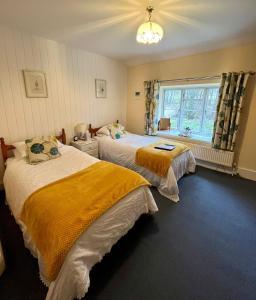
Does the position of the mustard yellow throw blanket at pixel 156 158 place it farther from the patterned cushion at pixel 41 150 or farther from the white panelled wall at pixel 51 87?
the white panelled wall at pixel 51 87

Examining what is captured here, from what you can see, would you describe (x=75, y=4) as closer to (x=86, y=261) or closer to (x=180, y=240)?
(x=86, y=261)

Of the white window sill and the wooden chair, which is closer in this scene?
the white window sill

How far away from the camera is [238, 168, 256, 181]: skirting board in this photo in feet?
10.2

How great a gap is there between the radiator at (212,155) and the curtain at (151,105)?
108 centimetres

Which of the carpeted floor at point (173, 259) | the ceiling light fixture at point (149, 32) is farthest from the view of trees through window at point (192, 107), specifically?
the ceiling light fixture at point (149, 32)

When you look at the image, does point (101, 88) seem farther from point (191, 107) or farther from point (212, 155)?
point (212, 155)

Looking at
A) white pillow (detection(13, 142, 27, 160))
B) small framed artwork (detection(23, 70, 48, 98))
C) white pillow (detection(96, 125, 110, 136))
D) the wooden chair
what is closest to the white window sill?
the wooden chair

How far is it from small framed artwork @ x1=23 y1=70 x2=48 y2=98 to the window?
276 cm

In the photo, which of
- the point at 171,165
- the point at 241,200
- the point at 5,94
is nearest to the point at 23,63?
the point at 5,94

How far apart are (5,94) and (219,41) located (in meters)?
3.72

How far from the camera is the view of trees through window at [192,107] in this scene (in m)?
3.60

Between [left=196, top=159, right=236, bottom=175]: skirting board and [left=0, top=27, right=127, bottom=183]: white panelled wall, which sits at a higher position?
[left=0, top=27, right=127, bottom=183]: white panelled wall

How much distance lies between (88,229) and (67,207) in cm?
26

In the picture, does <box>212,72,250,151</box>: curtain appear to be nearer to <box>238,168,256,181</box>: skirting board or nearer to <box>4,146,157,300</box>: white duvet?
<box>238,168,256,181</box>: skirting board
